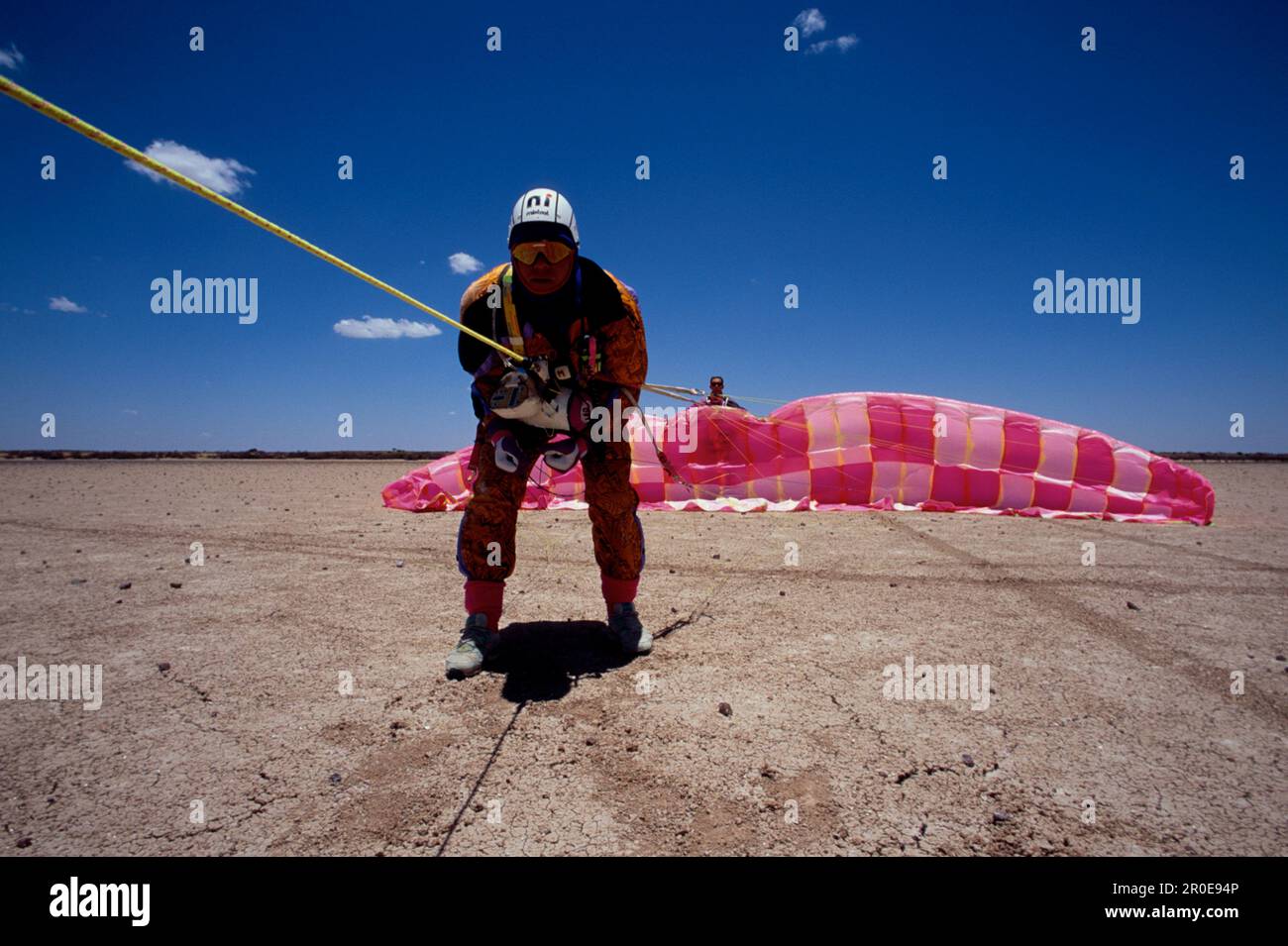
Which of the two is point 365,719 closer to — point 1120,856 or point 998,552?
→ point 1120,856

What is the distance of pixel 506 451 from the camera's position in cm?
373

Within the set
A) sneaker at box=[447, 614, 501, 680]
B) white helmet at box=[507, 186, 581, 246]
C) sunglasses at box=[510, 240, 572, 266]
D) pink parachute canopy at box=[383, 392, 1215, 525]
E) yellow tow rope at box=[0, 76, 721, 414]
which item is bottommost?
sneaker at box=[447, 614, 501, 680]

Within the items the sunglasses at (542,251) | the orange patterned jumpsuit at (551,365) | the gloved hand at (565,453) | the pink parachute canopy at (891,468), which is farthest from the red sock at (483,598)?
the pink parachute canopy at (891,468)

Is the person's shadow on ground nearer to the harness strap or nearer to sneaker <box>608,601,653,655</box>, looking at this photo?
sneaker <box>608,601,653,655</box>

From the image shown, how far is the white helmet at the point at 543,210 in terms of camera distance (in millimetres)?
3449

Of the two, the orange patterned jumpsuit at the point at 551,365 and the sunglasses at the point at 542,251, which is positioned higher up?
the sunglasses at the point at 542,251

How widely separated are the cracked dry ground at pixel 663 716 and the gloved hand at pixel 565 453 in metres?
1.26

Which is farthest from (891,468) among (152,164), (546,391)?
(152,164)

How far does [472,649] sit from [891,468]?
8.90 m

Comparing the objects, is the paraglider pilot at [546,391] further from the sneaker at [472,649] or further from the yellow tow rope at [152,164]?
the yellow tow rope at [152,164]

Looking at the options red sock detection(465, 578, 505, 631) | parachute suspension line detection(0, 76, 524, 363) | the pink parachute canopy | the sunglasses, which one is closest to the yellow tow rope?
parachute suspension line detection(0, 76, 524, 363)

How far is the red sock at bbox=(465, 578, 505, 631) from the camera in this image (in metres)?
3.85

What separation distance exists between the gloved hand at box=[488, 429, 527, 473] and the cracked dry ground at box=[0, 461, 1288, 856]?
1.25 meters
